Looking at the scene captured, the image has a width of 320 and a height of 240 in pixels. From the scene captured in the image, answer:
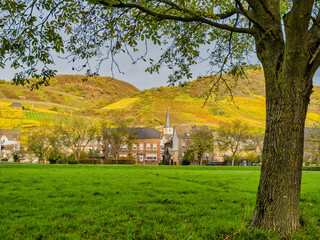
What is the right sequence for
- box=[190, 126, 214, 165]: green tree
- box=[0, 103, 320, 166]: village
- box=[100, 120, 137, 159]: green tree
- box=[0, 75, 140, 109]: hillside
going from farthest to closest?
box=[0, 75, 140, 109]: hillside, box=[100, 120, 137, 159]: green tree, box=[190, 126, 214, 165]: green tree, box=[0, 103, 320, 166]: village

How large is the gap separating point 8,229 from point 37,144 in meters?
50.1

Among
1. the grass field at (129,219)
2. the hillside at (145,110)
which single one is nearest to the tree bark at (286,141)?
the grass field at (129,219)

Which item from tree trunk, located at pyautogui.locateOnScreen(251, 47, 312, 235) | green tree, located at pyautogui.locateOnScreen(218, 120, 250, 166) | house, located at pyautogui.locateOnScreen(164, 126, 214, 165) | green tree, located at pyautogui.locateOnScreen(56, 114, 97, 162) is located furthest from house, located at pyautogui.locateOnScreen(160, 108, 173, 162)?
tree trunk, located at pyautogui.locateOnScreen(251, 47, 312, 235)

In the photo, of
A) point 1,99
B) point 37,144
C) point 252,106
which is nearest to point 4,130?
point 1,99

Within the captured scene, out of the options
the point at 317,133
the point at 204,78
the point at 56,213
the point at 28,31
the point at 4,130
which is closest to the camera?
the point at 28,31

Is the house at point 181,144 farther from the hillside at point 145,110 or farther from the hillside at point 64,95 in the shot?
the hillside at point 64,95

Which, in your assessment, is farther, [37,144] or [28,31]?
[37,144]

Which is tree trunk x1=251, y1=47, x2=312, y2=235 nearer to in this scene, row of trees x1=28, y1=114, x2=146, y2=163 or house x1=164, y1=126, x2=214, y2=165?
row of trees x1=28, y1=114, x2=146, y2=163

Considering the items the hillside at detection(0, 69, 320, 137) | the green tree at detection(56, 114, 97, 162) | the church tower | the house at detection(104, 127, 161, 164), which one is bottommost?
the house at detection(104, 127, 161, 164)

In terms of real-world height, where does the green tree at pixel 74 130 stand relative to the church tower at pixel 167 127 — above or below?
below

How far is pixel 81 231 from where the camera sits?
4.74 meters

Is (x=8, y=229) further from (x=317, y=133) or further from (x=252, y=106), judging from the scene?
(x=252, y=106)

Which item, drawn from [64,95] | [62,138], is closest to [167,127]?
[62,138]

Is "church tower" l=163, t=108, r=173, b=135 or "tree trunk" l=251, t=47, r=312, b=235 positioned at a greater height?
"church tower" l=163, t=108, r=173, b=135
